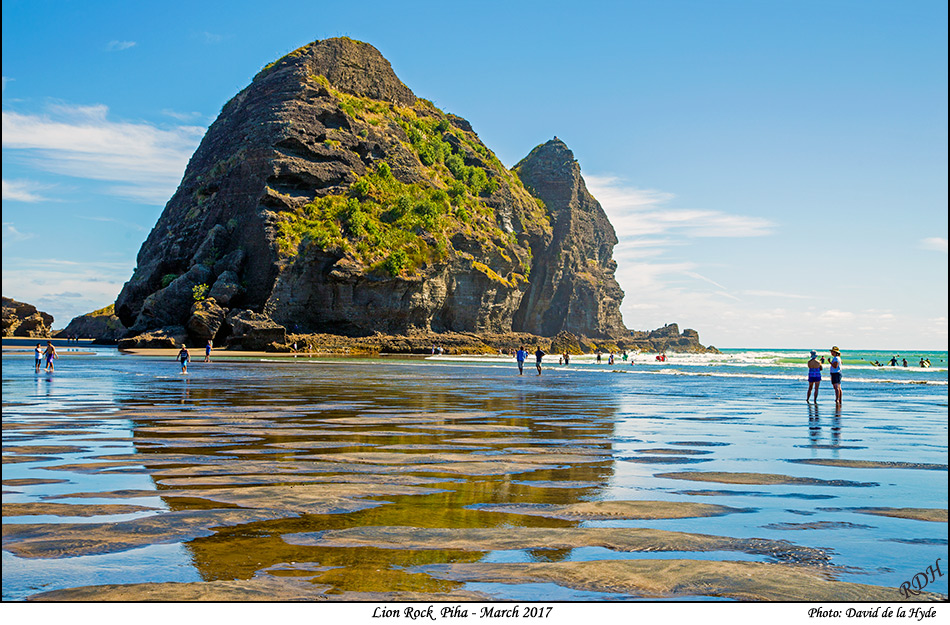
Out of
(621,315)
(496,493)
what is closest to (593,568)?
(496,493)

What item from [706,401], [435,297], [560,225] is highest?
[560,225]

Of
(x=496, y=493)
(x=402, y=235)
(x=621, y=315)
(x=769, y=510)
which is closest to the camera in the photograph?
(x=769, y=510)

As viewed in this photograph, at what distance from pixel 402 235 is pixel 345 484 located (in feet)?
322

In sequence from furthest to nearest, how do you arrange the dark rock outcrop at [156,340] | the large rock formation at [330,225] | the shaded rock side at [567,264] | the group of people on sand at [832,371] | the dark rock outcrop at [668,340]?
1. the dark rock outcrop at [668,340]
2. the shaded rock side at [567,264]
3. the large rock formation at [330,225]
4. the dark rock outcrop at [156,340]
5. the group of people on sand at [832,371]

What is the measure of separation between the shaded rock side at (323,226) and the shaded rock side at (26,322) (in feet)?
82.9

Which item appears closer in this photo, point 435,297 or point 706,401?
point 706,401

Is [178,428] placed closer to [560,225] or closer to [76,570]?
[76,570]

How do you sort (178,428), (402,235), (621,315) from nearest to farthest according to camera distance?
1. (178,428)
2. (402,235)
3. (621,315)

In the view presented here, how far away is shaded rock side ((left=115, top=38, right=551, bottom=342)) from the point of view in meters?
94.3

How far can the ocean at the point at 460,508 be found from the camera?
460 cm

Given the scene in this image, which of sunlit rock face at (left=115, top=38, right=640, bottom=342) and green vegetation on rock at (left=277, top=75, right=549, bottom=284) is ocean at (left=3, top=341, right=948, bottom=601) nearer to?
sunlit rock face at (left=115, top=38, right=640, bottom=342)

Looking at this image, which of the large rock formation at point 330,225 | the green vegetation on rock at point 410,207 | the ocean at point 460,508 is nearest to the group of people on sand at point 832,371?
the ocean at point 460,508

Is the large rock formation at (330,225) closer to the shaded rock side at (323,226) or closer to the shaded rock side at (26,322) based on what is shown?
the shaded rock side at (323,226)

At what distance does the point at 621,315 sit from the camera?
178125mm
